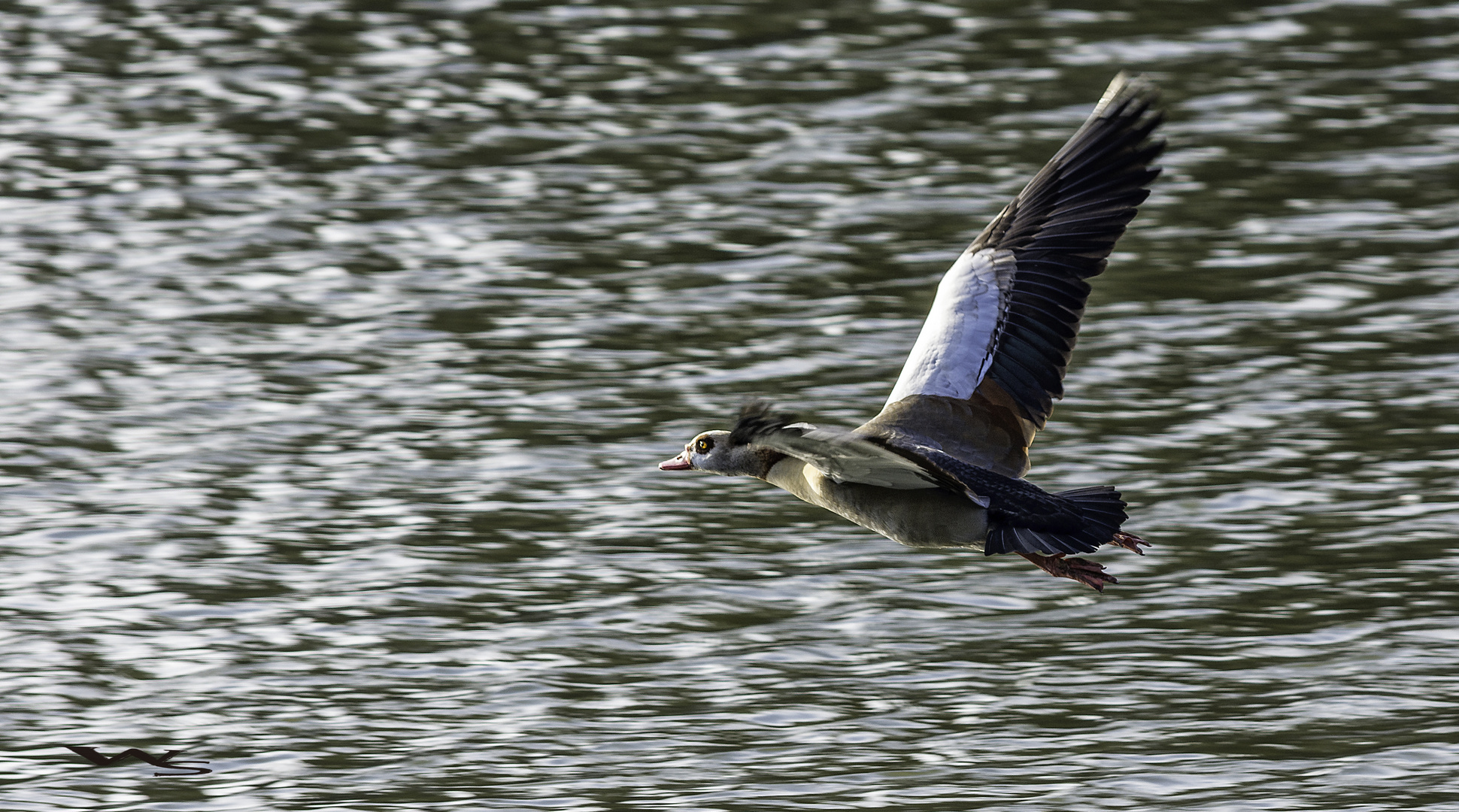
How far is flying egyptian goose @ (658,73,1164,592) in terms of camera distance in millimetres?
9148

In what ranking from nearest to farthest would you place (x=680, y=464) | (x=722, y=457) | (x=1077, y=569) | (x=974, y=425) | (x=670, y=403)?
(x=974, y=425) → (x=1077, y=569) → (x=722, y=457) → (x=680, y=464) → (x=670, y=403)

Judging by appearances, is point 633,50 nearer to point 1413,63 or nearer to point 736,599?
point 1413,63

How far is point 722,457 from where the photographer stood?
10.1 meters

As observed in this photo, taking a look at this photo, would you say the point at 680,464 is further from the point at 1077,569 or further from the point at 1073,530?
the point at 1073,530

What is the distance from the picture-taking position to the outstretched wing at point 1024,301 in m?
9.67

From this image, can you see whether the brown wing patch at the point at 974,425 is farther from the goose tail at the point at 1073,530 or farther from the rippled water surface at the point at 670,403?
the rippled water surface at the point at 670,403

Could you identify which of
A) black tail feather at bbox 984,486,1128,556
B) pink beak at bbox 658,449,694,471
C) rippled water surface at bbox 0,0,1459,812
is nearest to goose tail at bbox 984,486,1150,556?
black tail feather at bbox 984,486,1128,556

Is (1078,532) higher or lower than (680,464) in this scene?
higher

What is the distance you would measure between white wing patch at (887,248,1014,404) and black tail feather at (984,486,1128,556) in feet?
3.15

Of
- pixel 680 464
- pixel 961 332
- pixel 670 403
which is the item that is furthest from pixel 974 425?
pixel 670 403

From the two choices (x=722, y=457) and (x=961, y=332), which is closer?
(x=961, y=332)

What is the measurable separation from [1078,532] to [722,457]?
81.9 inches

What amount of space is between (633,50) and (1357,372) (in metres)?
9.52

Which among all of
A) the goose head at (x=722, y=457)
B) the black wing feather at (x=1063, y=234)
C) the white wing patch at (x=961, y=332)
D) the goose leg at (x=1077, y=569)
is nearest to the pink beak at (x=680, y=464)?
the goose head at (x=722, y=457)
